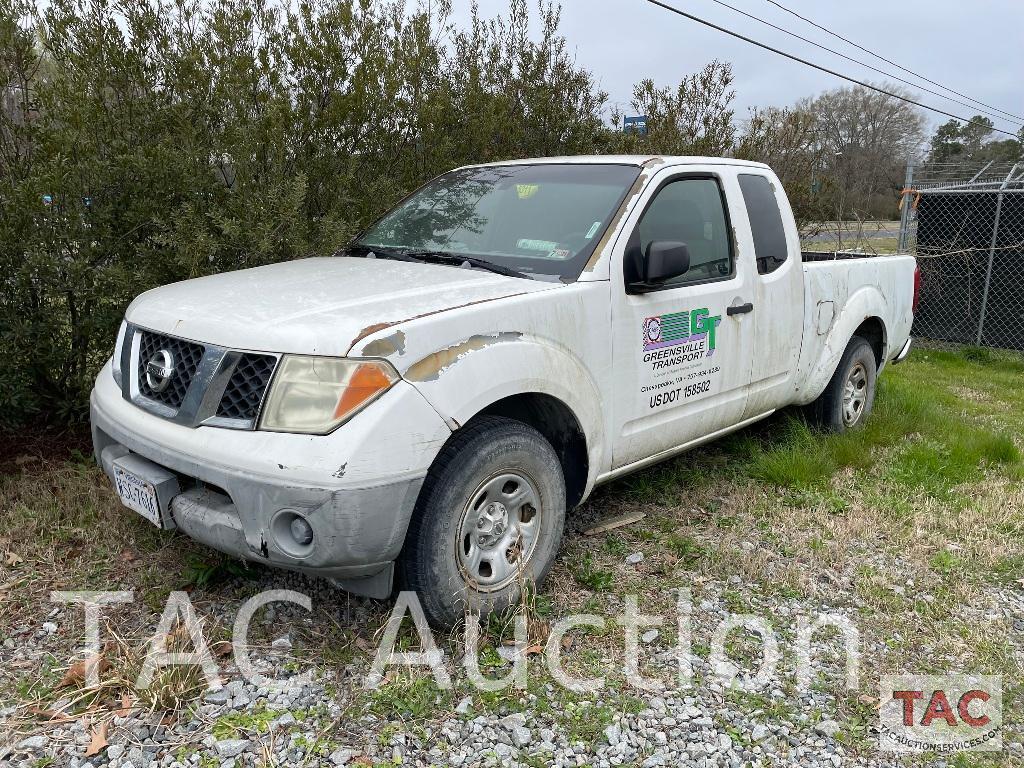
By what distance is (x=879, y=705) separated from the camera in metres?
2.77

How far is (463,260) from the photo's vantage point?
3.58 meters

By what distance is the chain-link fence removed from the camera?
9.76 meters

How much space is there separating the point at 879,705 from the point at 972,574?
4.15 ft

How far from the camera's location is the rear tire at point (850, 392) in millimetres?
5258

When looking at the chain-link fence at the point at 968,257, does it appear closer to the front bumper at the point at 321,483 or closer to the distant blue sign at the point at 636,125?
the distant blue sign at the point at 636,125

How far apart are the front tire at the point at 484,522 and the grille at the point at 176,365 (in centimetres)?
90

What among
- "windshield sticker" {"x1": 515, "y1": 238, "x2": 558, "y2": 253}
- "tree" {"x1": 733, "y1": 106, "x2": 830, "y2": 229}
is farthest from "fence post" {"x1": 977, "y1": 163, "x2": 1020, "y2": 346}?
"windshield sticker" {"x1": 515, "y1": 238, "x2": 558, "y2": 253}

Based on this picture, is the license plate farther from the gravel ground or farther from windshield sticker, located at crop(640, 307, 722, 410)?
windshield sticker, located at crop(640, 307, 722, 410)

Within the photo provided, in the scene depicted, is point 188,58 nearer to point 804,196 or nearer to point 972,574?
point 972,574

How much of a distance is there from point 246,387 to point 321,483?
0.48m

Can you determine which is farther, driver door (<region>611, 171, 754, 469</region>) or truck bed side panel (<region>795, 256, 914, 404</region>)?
truck bed side panel (<region>795, 256, 914, 404</region>)

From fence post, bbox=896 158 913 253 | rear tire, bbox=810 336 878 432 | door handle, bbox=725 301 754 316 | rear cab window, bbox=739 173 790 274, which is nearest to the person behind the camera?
door handle, bbox=725 301 754 316

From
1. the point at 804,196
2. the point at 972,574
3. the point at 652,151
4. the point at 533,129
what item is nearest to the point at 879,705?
the point at 972,574

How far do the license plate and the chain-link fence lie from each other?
979 centimetres
